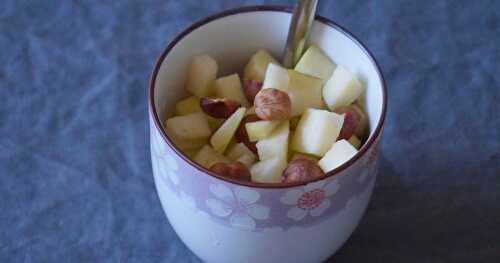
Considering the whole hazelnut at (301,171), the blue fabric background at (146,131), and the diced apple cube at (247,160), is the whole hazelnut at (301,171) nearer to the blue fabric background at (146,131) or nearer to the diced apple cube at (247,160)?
the diced apple cube at (247,160)

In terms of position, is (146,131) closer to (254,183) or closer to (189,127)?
(189,127)

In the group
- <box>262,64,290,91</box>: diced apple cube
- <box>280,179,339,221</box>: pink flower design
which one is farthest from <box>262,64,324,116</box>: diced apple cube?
<box>280,179,339,221</box>: pink flower design

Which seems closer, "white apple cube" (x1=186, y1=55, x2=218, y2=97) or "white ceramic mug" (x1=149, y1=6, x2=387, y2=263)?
"white ceramic mug" (x1=149, y1=6, x2=387, y2=263)

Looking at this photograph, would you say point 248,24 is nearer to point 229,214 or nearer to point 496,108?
point 229,214

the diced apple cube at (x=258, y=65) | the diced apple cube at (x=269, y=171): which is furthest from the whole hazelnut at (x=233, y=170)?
the diced apple cube at (x=258, y=65)

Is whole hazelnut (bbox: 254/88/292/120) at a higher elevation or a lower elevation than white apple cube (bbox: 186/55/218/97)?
higher

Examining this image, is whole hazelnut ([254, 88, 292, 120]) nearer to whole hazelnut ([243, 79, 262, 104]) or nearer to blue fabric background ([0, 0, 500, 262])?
whole hazelnut ([243, 79, 262, 104])

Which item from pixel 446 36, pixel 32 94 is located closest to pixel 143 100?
pixel 32 94

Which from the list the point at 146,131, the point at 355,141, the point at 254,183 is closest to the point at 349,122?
the point at 355,141
